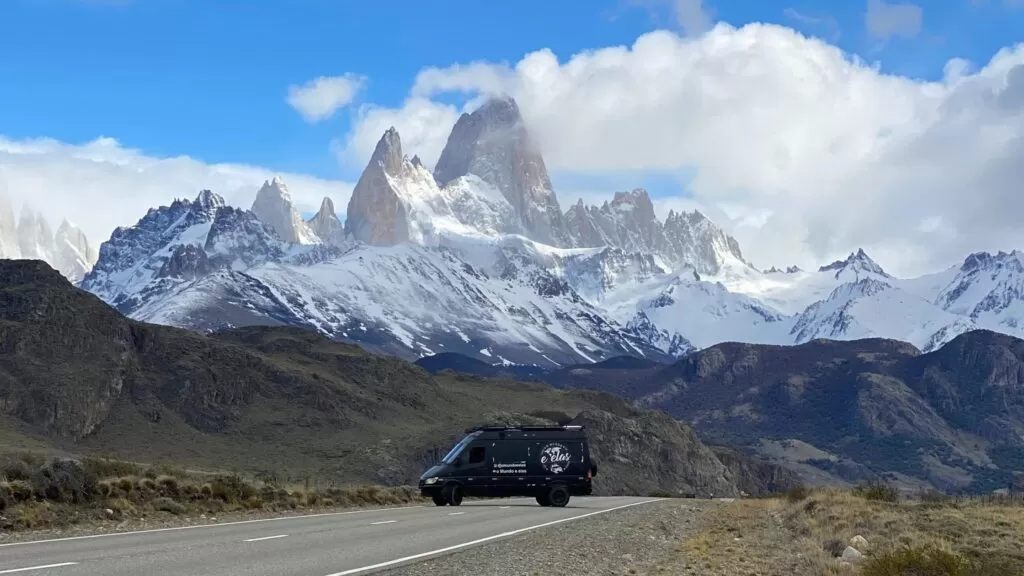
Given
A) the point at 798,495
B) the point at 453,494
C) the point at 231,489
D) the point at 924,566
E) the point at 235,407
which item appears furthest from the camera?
the point at 235,407

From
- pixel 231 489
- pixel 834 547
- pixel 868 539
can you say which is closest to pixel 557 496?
pixel 231 489

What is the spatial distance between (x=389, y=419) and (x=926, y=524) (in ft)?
430

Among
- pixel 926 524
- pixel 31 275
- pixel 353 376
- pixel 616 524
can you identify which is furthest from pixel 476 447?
pixel 353 376

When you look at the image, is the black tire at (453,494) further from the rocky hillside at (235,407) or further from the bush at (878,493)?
the rocky hillside at (235,407)

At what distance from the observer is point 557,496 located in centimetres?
4741

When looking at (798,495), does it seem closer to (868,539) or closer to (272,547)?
(868,539)

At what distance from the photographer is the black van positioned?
4616cm

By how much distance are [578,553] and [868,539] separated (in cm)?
796

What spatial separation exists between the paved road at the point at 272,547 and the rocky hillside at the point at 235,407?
75.9 metres

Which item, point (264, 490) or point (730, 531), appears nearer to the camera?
point (730, 531)

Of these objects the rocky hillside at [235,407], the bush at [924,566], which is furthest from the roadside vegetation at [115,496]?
the rocky hillside at [235,407]

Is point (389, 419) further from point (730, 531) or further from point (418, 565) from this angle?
point (418, 565)

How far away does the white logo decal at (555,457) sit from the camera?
1857 inches

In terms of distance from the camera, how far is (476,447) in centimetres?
4650
